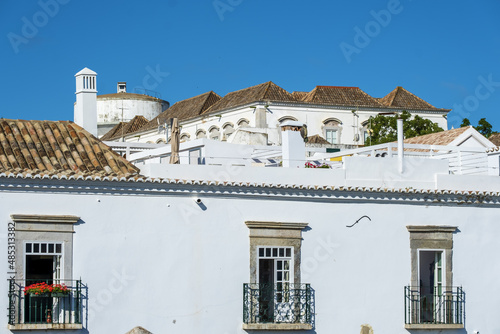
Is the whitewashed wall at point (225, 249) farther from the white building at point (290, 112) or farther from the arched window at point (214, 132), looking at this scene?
the arched window at point (214, 132)

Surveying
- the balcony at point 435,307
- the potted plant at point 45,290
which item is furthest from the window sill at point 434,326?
the potted plant at point 45,290

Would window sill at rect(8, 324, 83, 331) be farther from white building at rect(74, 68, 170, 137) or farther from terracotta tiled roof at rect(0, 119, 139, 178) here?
white building at rect(74, 68, 170, 137)

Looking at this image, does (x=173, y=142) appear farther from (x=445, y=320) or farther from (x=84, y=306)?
(x=445, y=320)

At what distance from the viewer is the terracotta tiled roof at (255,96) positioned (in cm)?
5788

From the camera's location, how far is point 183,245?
19609 mm

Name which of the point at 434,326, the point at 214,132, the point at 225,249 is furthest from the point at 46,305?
the point at 214,132

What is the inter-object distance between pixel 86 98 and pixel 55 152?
8.71 feet

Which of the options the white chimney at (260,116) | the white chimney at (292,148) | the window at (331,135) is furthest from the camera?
the window at (331,135)

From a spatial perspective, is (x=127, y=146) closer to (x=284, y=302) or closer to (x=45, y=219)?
(x=45, y=219)

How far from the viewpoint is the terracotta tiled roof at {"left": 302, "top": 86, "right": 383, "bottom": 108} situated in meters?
60.3

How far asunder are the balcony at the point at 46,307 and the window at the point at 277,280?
3.26m

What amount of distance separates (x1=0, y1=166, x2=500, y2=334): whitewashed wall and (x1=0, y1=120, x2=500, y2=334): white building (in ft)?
0.08

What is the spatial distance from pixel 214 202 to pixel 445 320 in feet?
18.1

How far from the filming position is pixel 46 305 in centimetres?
1853
